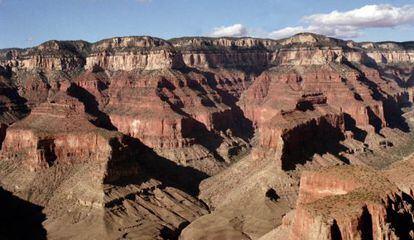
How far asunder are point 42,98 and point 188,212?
103810mm

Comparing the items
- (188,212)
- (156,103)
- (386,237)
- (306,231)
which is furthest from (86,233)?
(156,103)

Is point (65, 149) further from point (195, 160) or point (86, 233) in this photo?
point (195, 160)

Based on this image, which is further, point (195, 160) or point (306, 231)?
point (195, 160)

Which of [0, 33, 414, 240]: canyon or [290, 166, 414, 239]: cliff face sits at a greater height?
[290, 166, 414, 239]: cliff face

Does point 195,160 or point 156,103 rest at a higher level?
point 156,103

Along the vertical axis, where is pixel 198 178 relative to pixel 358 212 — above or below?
below

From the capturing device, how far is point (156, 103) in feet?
575

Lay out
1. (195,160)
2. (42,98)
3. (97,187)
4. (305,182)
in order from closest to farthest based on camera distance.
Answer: (305,182), (97,187), (195,160), (42,98)

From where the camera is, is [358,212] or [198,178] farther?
[198,178]

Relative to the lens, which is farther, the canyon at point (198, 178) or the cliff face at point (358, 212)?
the canyon at point (198, 178)

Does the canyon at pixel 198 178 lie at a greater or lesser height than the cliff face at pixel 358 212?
lesser

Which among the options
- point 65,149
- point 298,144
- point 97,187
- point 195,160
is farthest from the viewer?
point 195,160

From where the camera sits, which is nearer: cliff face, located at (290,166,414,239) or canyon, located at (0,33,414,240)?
cliff face, located at (290,166,414,239)

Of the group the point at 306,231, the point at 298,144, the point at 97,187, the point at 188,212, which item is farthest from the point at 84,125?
the point at 306,231
